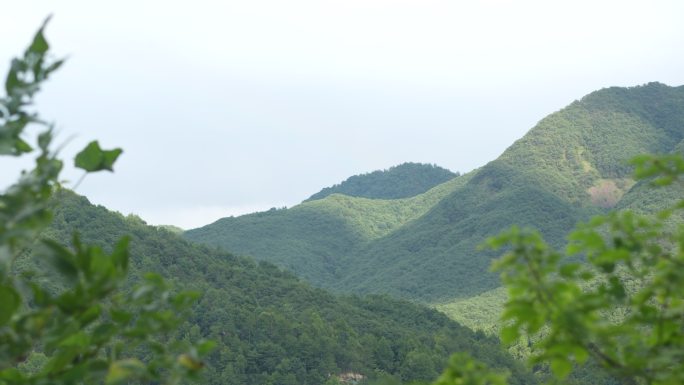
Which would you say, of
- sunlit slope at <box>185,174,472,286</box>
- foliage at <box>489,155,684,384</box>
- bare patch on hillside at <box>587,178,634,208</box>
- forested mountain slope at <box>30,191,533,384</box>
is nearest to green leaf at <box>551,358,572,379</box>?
foliage at <box>489,155,684,384</box>

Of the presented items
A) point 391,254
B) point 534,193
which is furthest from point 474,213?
point 391,254

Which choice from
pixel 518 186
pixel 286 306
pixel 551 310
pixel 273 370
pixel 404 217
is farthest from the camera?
pixel 404 217

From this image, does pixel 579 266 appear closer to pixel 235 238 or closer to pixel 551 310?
pixel 551 310

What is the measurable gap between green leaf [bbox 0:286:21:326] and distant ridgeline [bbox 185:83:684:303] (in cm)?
9499

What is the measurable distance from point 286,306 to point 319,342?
30.1 feet

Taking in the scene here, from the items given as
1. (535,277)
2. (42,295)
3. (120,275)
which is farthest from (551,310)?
(42,295)

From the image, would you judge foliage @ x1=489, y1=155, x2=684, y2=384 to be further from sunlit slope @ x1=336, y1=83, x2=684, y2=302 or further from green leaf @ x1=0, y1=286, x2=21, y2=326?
sunlit slope @ x1=336, y1=83, x2=684, y2=302

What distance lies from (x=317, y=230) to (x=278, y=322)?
8364 centimetres

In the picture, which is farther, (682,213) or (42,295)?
(682,213)

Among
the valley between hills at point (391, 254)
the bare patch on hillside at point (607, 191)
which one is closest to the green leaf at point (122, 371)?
the valley between hills at point (391, 254)

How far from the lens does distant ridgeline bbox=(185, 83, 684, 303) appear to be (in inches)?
4222

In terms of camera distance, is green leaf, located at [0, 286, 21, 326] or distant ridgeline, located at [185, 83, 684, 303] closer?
green leaf, located at [0, 286, 21, 326]

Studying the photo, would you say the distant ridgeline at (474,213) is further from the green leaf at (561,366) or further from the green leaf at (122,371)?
the green leaf at (122,371)

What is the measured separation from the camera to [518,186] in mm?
120375
